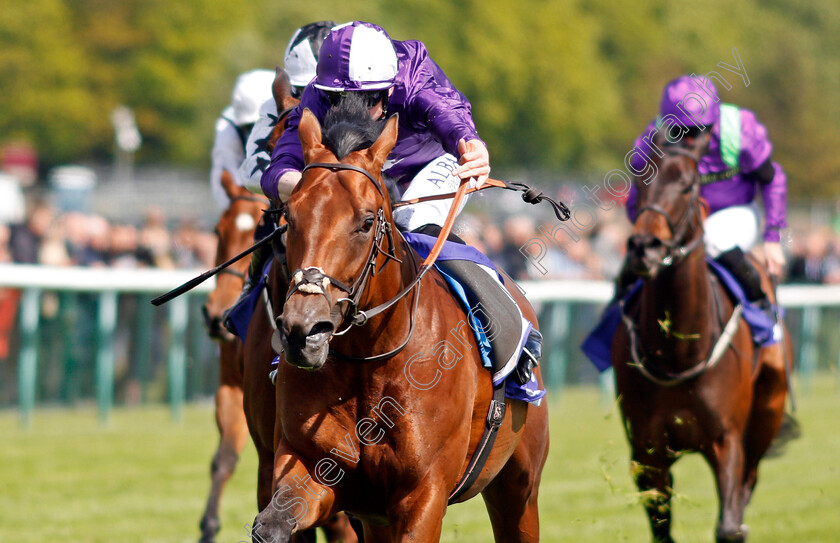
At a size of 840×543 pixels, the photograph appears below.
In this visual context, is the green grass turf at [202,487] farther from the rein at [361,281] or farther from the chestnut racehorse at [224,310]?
the rein at [361,281]

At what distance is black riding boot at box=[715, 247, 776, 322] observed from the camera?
21.9ft

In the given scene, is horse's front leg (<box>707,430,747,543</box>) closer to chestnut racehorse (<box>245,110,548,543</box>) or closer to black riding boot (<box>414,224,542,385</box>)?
black riding boot (<box>414,224,542,385</box>)

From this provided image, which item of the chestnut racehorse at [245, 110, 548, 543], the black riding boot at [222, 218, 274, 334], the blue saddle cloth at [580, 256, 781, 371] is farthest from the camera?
the blue saddle cloth at [580, 256, 781, 371]

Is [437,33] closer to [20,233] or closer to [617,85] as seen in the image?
[617,85]

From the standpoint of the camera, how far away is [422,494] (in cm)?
375

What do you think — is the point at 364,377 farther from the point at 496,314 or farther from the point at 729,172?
the point at 729,172

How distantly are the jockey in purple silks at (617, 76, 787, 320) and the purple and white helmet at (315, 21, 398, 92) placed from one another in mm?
2693

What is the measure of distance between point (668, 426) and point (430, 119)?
2689 mm

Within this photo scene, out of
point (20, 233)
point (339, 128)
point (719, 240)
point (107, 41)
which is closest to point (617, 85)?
point (107, 41)

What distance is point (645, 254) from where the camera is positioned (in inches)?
237

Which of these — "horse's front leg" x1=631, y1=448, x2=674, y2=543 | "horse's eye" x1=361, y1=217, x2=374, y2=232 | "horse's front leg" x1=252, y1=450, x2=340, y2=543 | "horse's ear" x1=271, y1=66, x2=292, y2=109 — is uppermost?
"horse's ear" x1=271, y1=66, x2=292, y2=109

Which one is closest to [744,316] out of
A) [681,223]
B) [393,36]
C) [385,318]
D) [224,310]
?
[681,223]

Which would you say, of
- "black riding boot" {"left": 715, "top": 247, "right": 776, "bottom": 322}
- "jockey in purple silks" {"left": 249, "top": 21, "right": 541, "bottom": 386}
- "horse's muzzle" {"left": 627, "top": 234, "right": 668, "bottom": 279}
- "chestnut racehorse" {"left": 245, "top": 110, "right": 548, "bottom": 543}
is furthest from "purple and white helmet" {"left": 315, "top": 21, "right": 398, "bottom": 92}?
"black riding boot" {"left": 715, "top": 247, "right": 776, "bottom": 322}

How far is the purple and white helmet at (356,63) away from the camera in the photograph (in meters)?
3.96
